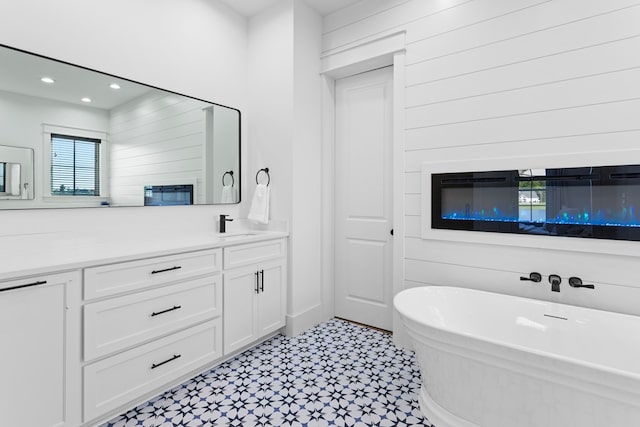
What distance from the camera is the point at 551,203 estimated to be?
208 centimetres

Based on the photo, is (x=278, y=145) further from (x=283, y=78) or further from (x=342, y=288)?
(x=342, y=288)

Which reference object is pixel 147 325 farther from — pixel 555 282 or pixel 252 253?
pixel 555 282

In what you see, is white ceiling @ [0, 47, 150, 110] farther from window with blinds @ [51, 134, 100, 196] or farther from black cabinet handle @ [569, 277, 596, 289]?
black cabinet handle @ [569, 277, 596, 289]

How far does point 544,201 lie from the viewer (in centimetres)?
211

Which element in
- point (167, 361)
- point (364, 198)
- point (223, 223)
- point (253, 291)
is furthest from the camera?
point (364, 198)

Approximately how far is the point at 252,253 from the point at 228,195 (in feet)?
2.46

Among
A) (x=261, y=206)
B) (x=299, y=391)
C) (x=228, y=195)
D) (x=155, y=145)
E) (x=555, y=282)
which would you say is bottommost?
(x=299, y=391)

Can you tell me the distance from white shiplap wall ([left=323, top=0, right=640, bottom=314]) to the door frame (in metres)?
0.06

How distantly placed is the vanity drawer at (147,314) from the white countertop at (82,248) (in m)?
0.23

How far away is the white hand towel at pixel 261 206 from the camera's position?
2889 millimetres

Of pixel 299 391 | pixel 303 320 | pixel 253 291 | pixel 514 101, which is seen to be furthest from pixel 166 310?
pixel 514 101

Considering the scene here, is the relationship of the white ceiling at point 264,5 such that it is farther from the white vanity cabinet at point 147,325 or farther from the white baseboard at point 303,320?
the white baseboard at point 303,320

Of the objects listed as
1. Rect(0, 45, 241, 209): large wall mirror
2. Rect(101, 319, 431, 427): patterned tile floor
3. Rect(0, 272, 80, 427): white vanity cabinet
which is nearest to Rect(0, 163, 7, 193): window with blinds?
Rect(0, 45, 241, 209): large wall mirror

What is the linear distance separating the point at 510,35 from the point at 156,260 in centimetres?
269
